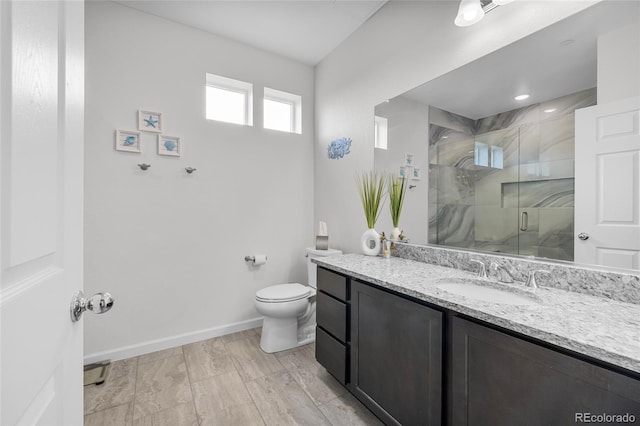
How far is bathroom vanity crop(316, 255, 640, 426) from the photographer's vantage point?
724 mm

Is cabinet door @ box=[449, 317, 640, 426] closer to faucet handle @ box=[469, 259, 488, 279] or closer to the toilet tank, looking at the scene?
faucet handle @ box=[469, 259, 488, 279]

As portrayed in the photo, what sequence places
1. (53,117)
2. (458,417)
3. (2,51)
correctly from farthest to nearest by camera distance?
(458,417)
(53,117)
(2,51)

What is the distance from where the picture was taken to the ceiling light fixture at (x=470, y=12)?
1.40 metres

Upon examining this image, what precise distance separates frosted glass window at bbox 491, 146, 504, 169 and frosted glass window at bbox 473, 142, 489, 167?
1.2 inches

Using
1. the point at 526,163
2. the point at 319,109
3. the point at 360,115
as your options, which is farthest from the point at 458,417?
the point at 319,109

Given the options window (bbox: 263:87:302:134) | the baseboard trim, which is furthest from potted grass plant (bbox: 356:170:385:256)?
the baseboard trim

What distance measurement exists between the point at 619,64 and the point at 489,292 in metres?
1.04

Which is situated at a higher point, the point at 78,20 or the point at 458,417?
the point at 78,20

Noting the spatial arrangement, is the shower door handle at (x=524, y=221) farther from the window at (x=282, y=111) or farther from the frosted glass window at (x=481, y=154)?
the window at (x=282, y=111)

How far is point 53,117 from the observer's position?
534mm

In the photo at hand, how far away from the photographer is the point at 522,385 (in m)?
0.84

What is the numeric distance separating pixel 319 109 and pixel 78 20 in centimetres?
239

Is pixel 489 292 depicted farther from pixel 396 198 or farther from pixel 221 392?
pixel 221 392

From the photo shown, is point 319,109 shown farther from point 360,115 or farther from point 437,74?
point 437,74
